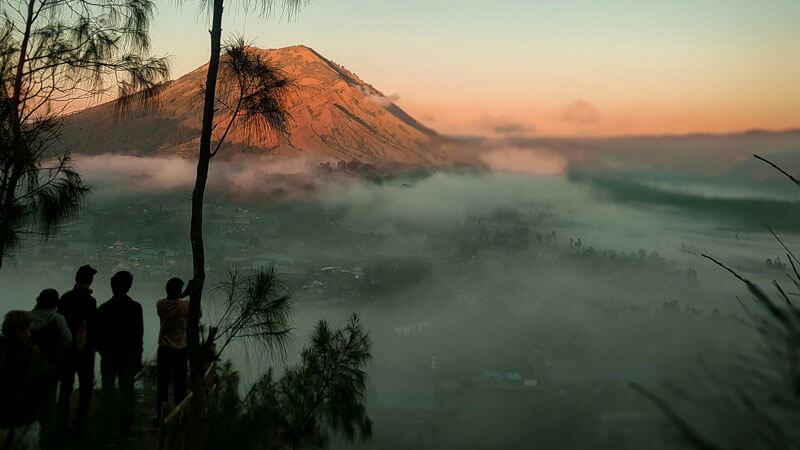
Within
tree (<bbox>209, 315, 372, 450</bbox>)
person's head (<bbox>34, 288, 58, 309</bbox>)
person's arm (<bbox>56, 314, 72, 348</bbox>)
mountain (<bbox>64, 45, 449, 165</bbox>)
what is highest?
mountain (<bbox>64, 45, 449, 165</bbox>)

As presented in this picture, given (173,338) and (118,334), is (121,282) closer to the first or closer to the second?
(118,334)

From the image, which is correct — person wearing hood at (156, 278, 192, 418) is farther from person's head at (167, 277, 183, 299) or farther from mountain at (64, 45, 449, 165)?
mountain at (64, 45, 449, 165)

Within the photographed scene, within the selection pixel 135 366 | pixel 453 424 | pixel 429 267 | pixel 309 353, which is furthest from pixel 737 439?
pixel 429 267

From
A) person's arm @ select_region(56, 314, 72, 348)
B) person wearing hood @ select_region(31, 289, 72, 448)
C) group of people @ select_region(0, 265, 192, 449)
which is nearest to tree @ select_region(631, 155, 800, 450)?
group of people @ select_region(0, 265, 192, 449)

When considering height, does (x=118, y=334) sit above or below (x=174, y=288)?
below

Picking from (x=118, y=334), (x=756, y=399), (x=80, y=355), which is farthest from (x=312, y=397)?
(x=756, y=399)

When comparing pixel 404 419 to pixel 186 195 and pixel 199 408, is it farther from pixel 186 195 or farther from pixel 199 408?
pixel 186 195
